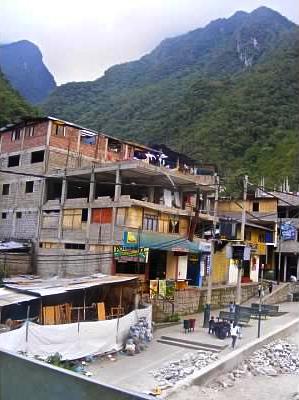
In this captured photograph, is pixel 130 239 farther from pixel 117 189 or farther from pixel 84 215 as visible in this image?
pixel 84 215

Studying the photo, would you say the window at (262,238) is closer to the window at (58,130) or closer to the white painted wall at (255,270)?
the white painted wall at (255,270)

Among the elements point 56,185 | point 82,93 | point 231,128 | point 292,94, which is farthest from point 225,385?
point 292,94

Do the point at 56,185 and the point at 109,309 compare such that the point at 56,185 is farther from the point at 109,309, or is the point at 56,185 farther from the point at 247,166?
the point at 247,166

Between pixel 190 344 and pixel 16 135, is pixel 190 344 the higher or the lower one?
the lower one

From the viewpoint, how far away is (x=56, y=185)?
28.7 m

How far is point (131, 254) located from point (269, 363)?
879cm

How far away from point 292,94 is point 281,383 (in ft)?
146

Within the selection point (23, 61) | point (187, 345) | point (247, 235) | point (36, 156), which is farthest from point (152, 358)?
point (247, 235)

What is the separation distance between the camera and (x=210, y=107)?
5706cm

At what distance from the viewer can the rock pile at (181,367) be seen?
1340 centimetres

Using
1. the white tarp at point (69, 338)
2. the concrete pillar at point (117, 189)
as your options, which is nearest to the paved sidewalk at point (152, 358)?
the white tarp at point (69, 338)

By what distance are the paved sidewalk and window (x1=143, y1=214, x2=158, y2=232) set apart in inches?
214

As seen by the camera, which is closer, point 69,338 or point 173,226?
point 69,338

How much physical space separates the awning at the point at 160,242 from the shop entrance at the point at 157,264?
1.35 meters
